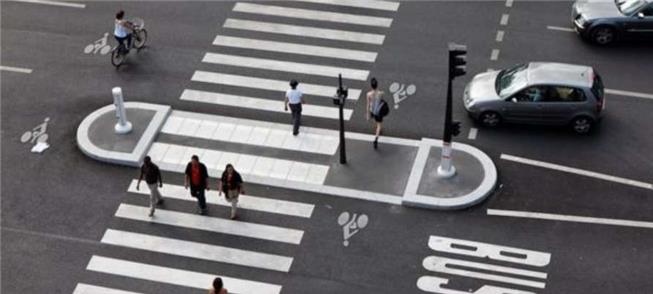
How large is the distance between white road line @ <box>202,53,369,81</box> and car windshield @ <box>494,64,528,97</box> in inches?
144

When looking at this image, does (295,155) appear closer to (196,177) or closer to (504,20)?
(196,177)

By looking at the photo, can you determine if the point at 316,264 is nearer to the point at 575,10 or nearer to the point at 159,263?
the point at 159,263

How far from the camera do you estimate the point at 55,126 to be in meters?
26.2

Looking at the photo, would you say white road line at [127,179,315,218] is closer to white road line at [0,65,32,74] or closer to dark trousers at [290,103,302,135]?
dark trousers at [290,103,302,135]

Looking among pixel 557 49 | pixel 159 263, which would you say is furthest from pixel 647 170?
pixel 159 263

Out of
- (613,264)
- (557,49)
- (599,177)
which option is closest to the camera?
(613,264)

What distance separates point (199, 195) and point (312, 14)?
8.85m

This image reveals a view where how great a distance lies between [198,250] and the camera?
22.6 meters

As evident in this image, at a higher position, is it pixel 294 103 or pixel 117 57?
pixel 294 103

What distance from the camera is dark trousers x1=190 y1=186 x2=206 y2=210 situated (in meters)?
22.8

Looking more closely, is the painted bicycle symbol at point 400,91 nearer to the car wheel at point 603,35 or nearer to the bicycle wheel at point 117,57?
the car wheel at point 603,35

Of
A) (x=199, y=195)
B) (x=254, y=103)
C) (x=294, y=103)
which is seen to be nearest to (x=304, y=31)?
(x=254, y=103)

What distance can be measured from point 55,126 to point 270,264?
771 cm

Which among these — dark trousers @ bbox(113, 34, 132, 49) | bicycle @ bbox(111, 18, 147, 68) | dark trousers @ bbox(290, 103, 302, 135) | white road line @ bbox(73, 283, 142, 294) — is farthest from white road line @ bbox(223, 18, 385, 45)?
white road line @ bbox(73, 283, 142, 294)
